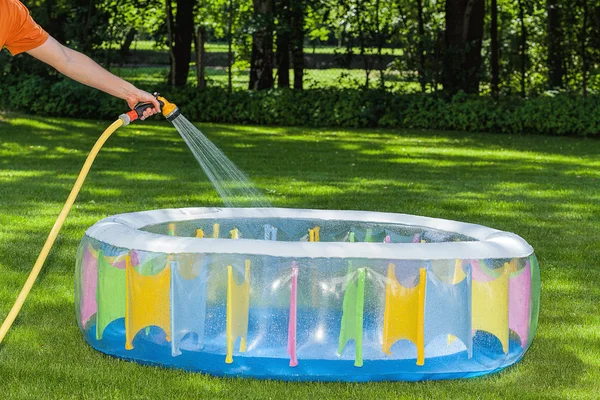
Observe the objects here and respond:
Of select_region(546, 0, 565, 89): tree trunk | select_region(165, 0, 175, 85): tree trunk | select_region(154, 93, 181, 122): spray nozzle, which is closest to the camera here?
select_region(154, 93, 181, 122): spray nozzle

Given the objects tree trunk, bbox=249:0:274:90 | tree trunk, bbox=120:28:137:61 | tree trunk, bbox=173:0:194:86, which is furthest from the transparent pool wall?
tree trunk, bbox=173:0:194:86

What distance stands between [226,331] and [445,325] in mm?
868

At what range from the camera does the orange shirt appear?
141 inches

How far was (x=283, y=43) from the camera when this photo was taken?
1806 centimetres

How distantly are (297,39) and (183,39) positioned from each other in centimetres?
299

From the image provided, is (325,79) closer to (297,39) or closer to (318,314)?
(297,39)

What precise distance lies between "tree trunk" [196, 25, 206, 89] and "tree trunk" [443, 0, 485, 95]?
14.0ft

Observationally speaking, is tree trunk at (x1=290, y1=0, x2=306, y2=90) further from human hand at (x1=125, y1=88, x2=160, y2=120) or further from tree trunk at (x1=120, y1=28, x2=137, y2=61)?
human hand at (x1=125, y1=88, x2=160, y2=120)

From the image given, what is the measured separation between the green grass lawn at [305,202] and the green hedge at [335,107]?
89 cm

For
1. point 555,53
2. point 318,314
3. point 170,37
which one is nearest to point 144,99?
point 318,314

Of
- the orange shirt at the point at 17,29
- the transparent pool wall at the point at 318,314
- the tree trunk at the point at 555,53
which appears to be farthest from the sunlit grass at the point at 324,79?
the orange shirt at the point at 17,29

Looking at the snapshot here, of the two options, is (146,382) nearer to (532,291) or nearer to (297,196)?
(532,291)

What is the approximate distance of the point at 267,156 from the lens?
472 inches

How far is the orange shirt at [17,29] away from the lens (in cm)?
358
